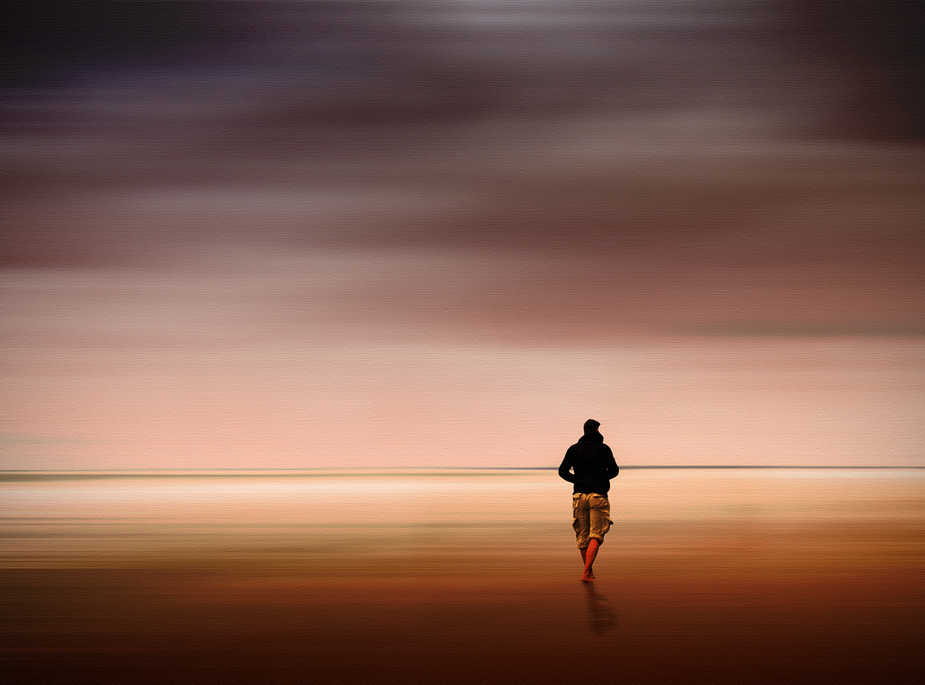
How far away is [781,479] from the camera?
62.1 feet

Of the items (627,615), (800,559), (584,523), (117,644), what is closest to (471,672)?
(627,615)

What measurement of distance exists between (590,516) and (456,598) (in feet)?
4.39

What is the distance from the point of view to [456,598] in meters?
5.44

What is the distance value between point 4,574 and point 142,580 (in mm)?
1243

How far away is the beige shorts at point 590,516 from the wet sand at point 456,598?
0.38 metres

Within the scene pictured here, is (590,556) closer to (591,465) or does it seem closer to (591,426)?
(591,465)

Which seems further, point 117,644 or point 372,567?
point 372,567

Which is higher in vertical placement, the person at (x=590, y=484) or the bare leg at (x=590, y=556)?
the person at (x=590, y=484)

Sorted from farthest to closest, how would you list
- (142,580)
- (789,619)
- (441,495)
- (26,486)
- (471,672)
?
(26,486) → (441,495) → (142,580) → (789,619) → (471,672)

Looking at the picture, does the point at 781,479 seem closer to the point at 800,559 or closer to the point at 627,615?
the point at 800,559

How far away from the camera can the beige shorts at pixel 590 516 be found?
6.01 meters

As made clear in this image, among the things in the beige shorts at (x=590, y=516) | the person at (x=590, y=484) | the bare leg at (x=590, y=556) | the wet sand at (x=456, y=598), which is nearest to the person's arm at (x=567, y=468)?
the person at (x=590, y=484)

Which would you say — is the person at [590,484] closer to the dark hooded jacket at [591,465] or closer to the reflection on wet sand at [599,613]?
the dark hooded jacket at [591,465]

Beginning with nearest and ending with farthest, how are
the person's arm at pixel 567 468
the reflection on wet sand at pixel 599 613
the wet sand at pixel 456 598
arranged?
1. the wet sand at pixel 456 598
2. the reflection on wet sand at pixel 599 613
3. the person's arm at pixel 567 468
